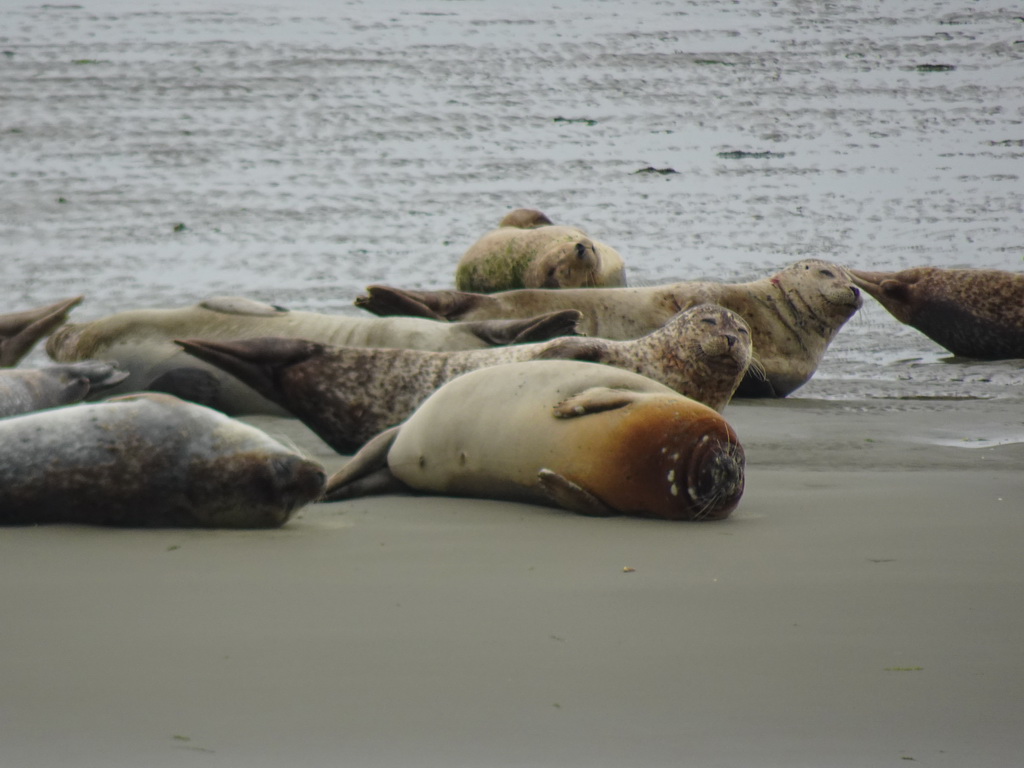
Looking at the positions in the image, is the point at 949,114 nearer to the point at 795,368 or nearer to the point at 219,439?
the point at 795,368

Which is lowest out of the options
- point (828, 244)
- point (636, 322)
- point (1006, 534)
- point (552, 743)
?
point (828, 244)

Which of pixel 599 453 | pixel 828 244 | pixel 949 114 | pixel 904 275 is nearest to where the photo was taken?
pixel 599 453

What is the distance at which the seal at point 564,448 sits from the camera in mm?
3002

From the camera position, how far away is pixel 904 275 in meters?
8.11

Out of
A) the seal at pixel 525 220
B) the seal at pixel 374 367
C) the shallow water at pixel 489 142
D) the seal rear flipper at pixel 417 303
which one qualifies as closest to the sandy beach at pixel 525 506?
the shallow water at pixel 489 142

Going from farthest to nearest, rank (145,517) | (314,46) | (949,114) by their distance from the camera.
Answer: (314,46)
(949,114)
(145,517)

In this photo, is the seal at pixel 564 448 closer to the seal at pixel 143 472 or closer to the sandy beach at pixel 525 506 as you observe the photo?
the sandy beach at pixel 525 506

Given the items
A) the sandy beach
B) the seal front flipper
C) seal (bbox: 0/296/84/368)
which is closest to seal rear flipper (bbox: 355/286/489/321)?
the sandy beach

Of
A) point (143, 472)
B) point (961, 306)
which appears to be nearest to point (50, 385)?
point (143, 472)

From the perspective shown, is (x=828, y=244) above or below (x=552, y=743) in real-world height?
below

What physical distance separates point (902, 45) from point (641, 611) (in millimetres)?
17367

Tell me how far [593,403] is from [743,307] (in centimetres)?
346

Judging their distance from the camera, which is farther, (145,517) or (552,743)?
(145,517)

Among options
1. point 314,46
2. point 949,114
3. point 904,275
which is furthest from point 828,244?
point 314,46
